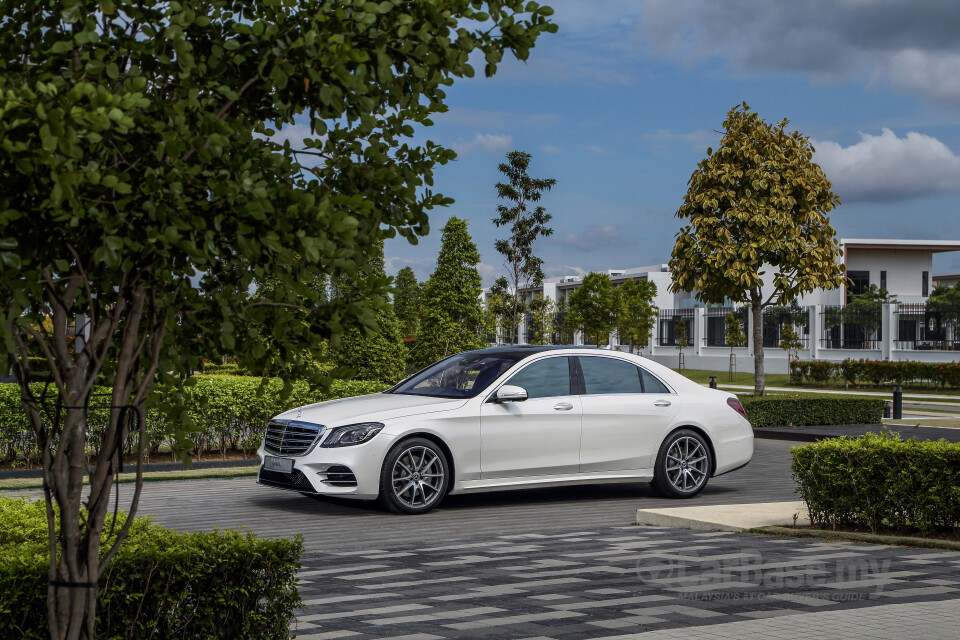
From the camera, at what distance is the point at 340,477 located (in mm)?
10602

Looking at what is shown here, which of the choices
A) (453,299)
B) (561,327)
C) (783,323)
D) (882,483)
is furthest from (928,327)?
(882,483)

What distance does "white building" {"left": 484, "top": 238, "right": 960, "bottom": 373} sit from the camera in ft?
161

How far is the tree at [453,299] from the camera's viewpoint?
998 inches

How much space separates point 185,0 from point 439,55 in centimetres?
82

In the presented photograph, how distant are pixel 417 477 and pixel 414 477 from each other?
33 mm

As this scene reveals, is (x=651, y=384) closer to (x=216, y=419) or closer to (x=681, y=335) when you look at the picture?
(x=216, y=419)

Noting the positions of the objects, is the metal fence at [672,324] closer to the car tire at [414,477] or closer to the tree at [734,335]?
A: the tree at [734,335]

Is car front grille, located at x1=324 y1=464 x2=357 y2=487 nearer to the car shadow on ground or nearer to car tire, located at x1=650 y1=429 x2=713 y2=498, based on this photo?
the car shadow on ground

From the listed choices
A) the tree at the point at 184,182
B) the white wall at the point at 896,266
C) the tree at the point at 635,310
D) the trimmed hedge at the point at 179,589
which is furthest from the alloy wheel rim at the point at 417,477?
the white wall at the point at 896,266

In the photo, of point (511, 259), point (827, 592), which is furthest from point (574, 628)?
point (511, 259)

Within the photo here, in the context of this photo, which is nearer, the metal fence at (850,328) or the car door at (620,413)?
the car door at (620,413)

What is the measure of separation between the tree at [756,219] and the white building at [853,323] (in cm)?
1760

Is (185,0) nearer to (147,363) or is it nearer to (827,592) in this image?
(147,363)

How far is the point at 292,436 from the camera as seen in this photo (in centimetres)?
1098
